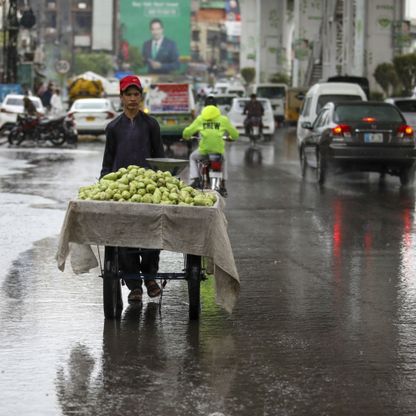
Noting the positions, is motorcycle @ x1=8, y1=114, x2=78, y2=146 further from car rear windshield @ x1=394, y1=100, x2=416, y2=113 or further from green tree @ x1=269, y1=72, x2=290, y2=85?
green tree @ x1=269, y1=72, x2=290, y2=85

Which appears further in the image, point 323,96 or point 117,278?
point 323,96

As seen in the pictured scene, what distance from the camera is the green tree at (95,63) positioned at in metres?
187

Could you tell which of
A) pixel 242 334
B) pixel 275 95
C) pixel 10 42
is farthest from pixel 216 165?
pixel 275 95

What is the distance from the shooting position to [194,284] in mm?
9547

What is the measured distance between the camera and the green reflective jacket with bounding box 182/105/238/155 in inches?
686

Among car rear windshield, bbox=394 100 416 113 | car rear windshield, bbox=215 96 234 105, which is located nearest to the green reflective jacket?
car rear windshield, bbox=394 100 416 113

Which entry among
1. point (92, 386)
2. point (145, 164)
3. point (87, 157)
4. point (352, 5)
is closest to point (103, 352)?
point (92, 386)

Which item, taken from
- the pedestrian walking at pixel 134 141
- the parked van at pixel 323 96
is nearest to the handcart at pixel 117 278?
the pedestrian walking at pixel 134 141

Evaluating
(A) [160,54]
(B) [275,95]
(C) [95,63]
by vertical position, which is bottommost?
(C) [95,63]

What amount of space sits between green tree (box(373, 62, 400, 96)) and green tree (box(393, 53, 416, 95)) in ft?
3.15

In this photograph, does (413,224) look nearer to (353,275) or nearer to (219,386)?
(353,275)

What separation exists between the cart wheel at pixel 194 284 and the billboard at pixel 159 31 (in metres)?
138

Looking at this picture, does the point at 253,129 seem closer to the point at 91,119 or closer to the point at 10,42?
the point at 91,119

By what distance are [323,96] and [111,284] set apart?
25569mm
